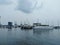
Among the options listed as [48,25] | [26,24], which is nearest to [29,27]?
[26,24]

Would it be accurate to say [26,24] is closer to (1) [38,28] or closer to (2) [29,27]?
(2) [29,27]

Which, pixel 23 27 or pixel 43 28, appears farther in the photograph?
pixel 23 27

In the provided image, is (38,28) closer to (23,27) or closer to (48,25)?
(48,25)

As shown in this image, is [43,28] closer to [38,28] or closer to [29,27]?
[38,28]

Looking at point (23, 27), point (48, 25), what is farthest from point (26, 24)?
point (48, 25)

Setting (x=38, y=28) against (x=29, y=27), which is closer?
(x=38, y=28)

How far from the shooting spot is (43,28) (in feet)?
504

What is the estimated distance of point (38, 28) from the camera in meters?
151

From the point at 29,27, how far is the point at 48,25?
2480 centimetres

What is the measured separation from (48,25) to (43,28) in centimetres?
1636

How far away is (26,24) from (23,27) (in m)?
5.66

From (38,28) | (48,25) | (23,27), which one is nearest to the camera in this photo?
(38,28)

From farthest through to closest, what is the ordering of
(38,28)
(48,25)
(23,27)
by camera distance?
(23,27), (48,25), (38,28)

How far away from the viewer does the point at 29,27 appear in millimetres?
176750
